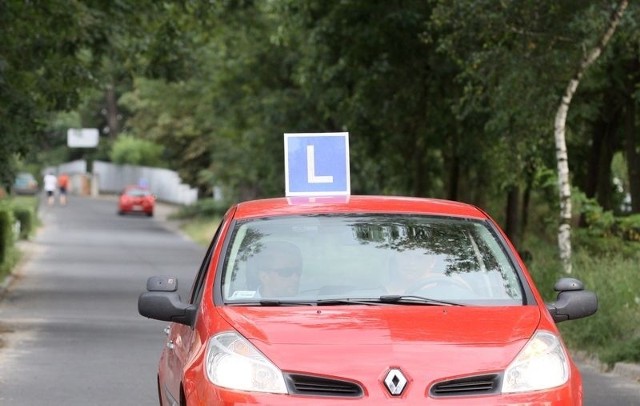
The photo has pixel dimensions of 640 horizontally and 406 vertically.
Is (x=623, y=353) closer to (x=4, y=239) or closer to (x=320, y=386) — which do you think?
(x=320, y=386)

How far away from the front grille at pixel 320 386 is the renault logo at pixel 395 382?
115 millimetres

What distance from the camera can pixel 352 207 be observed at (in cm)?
815

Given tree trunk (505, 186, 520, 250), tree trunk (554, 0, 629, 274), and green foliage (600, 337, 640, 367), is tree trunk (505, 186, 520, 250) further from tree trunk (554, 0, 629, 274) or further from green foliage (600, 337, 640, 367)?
green foliage (600, 337, 640, 367)

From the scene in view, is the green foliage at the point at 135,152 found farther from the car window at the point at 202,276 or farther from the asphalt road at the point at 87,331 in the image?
the car window at the point at 202,276

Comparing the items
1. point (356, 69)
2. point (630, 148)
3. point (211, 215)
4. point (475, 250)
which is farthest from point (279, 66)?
point (475, 250)

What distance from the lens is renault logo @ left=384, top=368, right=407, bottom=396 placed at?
6480 millimetres

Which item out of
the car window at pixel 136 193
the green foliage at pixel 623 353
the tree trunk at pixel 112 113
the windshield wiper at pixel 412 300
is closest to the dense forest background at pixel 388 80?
the green foliage at pixel 623 353

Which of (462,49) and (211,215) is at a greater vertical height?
(462,49)

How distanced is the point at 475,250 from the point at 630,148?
71.8 ft

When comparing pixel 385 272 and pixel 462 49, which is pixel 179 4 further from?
pixel 385 272

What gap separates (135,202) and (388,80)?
4355cm

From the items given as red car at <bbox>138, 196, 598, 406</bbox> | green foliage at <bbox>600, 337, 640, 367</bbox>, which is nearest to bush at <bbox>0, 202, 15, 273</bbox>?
green foliage at <bbox>600, 337, 640, 367</bbox>

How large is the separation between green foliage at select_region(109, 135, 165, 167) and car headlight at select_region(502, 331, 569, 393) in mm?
92630

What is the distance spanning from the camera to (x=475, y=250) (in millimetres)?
7996
